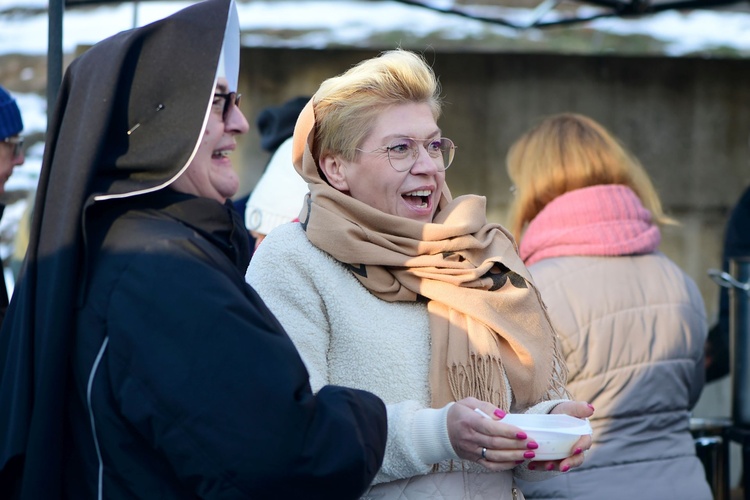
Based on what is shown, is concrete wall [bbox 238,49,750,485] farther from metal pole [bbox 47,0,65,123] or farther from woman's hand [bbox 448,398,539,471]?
woman's hand [bbox 448,398,539,471]

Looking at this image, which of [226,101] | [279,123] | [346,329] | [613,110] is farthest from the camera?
[613,110]

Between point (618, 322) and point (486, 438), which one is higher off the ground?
point (486, 438)

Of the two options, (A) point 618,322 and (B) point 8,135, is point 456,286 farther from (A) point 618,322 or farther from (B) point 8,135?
(B) point 8,135

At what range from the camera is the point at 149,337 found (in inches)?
58.8

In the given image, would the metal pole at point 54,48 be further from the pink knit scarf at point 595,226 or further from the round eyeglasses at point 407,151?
the pink knit scarf at point 595,226

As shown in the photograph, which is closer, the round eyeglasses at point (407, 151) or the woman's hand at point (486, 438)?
the woman's hand at point (486, 438)

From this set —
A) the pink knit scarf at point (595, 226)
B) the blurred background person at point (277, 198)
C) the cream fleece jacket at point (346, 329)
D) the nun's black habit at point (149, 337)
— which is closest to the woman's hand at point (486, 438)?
the cream fleece jacket at point (346, 329)

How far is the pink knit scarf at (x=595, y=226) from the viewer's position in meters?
Answer: 3.09

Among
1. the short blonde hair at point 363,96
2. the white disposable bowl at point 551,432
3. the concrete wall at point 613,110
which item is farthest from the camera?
the concrete wall at point 613,110

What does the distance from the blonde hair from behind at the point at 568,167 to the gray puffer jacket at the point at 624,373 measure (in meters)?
0.28

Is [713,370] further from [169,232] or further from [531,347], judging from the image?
[169,232]

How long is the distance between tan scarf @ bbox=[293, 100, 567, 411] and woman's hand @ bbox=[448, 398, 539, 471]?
21 centimetres

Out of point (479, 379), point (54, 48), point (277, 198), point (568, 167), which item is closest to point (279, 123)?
point (277, 198)

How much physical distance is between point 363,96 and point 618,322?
1.23 m
